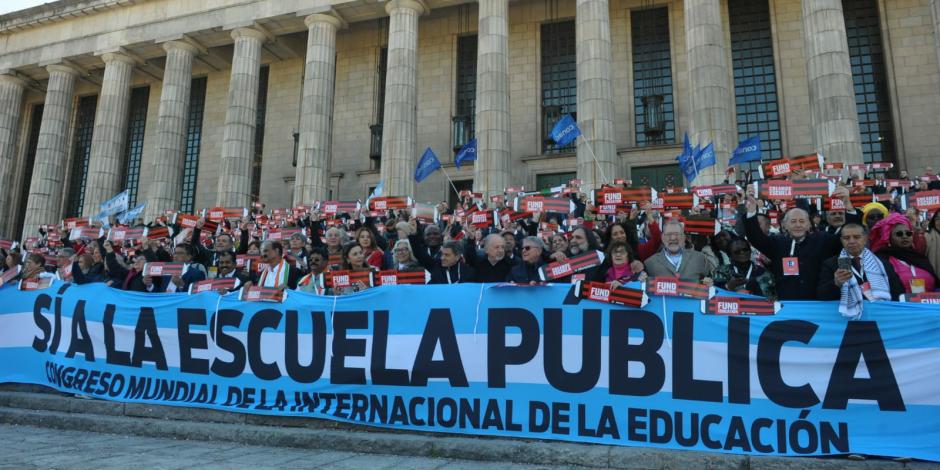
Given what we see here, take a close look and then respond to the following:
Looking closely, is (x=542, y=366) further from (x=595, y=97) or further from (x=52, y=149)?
(x=52, y=149)

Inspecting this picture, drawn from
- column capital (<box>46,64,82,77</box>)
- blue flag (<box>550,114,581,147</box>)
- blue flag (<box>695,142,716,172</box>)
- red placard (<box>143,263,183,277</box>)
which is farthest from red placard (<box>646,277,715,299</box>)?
column capital (<box>46,64,82,77</box>)

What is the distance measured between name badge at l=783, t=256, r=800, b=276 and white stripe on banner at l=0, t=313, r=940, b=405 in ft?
3.18

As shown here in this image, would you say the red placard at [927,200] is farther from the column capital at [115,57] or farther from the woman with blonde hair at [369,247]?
the column capital at [115,57]

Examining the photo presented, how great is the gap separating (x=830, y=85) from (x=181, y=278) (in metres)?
19.9

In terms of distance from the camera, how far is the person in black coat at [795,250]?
616 cm

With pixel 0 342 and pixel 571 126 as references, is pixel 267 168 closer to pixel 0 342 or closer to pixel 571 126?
pixel 571 126

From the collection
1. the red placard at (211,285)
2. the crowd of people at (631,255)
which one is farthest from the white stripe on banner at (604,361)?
the red placard at (211,285)

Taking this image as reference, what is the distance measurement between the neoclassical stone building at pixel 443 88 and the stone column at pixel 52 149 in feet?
0.30

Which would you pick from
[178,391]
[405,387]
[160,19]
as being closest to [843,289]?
[405,387]

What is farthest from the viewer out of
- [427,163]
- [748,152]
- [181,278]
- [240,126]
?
[240,126]

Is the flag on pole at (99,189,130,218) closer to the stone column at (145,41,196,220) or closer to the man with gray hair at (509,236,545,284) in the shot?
the stone column at (145,41,196,220)

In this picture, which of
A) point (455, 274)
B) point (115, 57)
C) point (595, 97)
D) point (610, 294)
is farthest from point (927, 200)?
point (115, 57)

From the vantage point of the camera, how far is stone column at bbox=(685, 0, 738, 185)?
66.4 feet

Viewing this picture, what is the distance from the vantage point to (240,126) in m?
26.5
